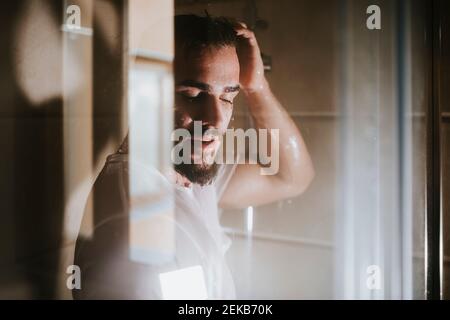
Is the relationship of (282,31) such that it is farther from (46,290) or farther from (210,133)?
(46,290)

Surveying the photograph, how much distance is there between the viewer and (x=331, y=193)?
1.24 meters

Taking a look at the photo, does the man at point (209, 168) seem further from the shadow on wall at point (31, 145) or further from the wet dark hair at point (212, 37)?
the shadow on wall at point (31, 145)

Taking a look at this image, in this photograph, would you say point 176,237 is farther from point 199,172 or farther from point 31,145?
point 31,145

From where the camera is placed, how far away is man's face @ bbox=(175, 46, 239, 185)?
1232mm

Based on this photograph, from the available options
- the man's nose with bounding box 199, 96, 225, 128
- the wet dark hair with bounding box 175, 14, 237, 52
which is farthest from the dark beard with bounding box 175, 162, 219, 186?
the wet dark hair with bounding box 175, 14, 237, 52

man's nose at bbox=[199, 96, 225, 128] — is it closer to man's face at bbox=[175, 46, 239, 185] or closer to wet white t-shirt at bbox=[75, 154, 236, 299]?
man's face at bbox=[175, 46, 239, 185]

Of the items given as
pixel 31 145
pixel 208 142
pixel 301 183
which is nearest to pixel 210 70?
pixel 208 142

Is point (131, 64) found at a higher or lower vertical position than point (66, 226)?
higher

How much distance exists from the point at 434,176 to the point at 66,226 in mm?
1027

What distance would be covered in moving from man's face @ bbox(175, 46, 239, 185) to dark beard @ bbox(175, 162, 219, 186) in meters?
0.06

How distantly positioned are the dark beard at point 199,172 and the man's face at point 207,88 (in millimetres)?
58

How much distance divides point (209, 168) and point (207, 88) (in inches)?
8.5

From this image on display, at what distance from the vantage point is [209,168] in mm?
1251

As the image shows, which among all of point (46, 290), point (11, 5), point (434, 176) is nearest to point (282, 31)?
point (434, 176)
